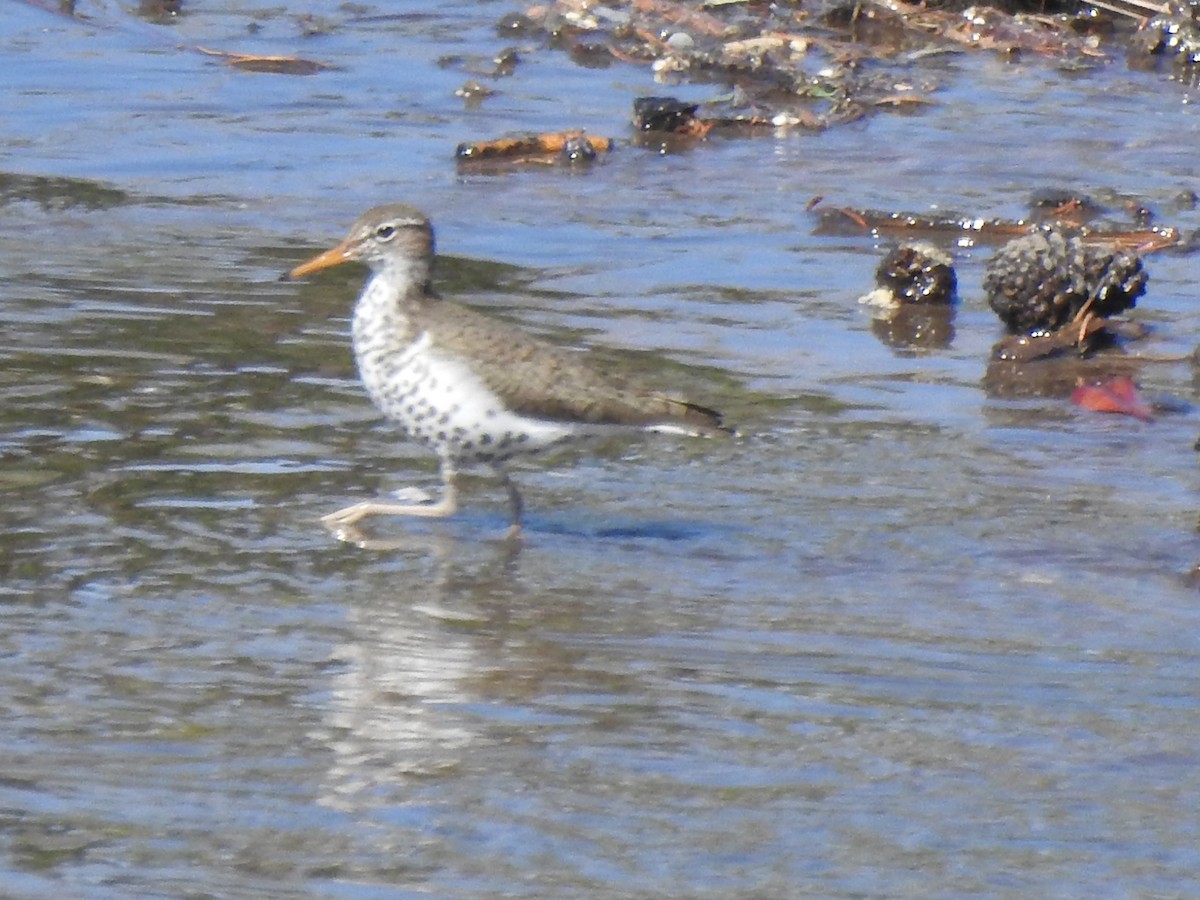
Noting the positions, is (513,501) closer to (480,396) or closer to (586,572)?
(480,396)

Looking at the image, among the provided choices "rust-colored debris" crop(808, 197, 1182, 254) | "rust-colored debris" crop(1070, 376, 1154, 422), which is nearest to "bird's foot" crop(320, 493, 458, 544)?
"rust-colored debris" crop(1070, 376, 1154, 422)

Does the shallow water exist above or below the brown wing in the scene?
below

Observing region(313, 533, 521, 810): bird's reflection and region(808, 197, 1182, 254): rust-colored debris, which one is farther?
region(808, 197, 1182, 254): rust-colored debris

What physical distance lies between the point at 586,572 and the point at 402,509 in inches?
28.2

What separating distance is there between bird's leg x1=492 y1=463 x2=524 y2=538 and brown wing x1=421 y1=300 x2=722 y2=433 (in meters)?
0.24

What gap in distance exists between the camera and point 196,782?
17.3ft

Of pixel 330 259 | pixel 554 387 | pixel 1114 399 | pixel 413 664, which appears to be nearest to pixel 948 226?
pixel 1114 399

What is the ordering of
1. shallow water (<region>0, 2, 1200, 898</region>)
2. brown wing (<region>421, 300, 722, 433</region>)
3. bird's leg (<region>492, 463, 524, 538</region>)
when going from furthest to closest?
1. brown wing (<region>421, 300, 722, 433</region>)
2. bird's leg (<region>492, 463, 524, 538</region>)
3. shallow water (<region>0, 2, 1200, 898</region>)

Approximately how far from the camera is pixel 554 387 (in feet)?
25.1

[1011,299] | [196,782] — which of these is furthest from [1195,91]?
[196,782]

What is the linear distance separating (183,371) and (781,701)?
3422 mm

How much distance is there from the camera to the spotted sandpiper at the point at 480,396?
753 cm

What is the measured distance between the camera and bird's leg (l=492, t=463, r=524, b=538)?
748 centimetres

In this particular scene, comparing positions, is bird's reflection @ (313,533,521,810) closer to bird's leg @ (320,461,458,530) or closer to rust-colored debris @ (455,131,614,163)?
bird's leg @ (320,461,458,530)
